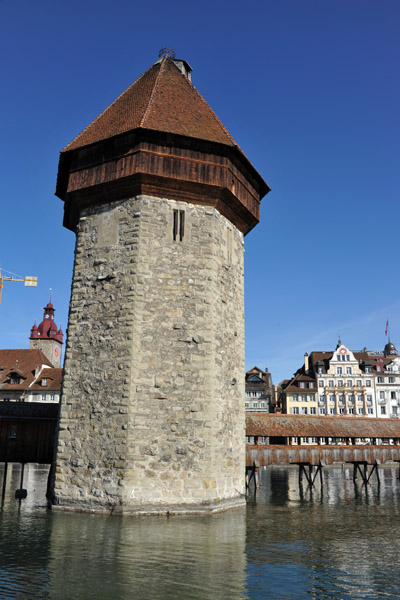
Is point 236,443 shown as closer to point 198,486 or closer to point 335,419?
point 198,486

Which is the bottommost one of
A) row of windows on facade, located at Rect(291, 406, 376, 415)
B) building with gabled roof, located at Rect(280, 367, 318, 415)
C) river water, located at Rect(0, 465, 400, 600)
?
river water, located at Rect(0, 465, 400, 600)

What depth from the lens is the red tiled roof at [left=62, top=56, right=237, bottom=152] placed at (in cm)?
1348

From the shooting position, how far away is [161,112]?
13.8 metres

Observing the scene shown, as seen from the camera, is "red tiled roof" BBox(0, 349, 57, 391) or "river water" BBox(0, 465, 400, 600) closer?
"river water" BBox(0, 465, 400, 600)

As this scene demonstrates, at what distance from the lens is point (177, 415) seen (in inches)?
466

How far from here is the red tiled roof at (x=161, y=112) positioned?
1348cm

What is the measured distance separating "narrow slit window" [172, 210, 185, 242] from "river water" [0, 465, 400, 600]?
6.70 metres

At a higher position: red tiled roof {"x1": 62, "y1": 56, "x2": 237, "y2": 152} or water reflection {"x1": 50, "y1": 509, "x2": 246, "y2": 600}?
red tiled roof {"x1": 62, "y1": 56, "x2": 237, "y2": 152}

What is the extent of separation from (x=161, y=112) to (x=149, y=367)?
6.98 meters

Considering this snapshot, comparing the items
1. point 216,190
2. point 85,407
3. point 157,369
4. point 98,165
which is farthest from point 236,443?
point 98,165

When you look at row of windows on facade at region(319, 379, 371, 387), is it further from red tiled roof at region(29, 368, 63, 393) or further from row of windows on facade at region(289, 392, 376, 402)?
red tiled roof at region(29, 368, 63, 393)

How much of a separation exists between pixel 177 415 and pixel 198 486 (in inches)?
65.5

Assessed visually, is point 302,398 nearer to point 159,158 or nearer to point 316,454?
point 316,454

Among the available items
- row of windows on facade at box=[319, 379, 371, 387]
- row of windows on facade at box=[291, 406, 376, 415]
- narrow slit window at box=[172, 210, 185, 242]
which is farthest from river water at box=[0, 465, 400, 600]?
row of windows on facade at box=[319, 379, 371, 387]
